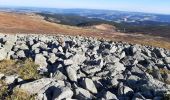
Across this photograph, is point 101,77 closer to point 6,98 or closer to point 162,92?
point 162,92

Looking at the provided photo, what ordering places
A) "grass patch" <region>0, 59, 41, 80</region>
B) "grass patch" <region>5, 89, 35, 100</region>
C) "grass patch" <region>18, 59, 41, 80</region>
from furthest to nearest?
"grass patch" <region>0, 59, 41, 80</region> → "grass patch" <region>18, 59, 41, 80</region> → "grass patch" <region>5, 89, 35, 100</region>

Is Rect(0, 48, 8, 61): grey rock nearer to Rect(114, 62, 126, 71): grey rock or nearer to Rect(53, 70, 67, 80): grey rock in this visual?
Rect(53, 70, 67, 80): grey rock

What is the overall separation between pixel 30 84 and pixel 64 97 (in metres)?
1.86

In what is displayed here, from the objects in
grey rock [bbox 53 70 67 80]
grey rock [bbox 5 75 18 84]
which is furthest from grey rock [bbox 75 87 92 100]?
grey rock [bbox 5 75 18 84]

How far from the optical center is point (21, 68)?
1909cm

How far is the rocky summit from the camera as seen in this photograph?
15.6m

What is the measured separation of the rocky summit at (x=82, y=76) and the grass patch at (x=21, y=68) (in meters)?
0.05

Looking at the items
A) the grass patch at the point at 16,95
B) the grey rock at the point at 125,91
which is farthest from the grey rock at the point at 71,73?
the grass patch at the point at 16,95

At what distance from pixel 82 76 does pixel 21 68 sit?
339 cm

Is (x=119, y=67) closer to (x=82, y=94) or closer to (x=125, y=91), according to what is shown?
(x=125, y=91)

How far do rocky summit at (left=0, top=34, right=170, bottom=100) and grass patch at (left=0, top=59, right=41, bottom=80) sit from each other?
0.05m

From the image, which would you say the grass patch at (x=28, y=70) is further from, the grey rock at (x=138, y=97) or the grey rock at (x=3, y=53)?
the grey rock at (x=138, y=97)

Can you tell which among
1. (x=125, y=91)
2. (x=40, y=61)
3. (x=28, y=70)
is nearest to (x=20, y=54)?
(x=40, y=61)

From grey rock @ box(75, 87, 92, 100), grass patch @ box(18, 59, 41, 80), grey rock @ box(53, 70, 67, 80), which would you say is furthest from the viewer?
grass patch @ box(18, 59, 41, 80)
